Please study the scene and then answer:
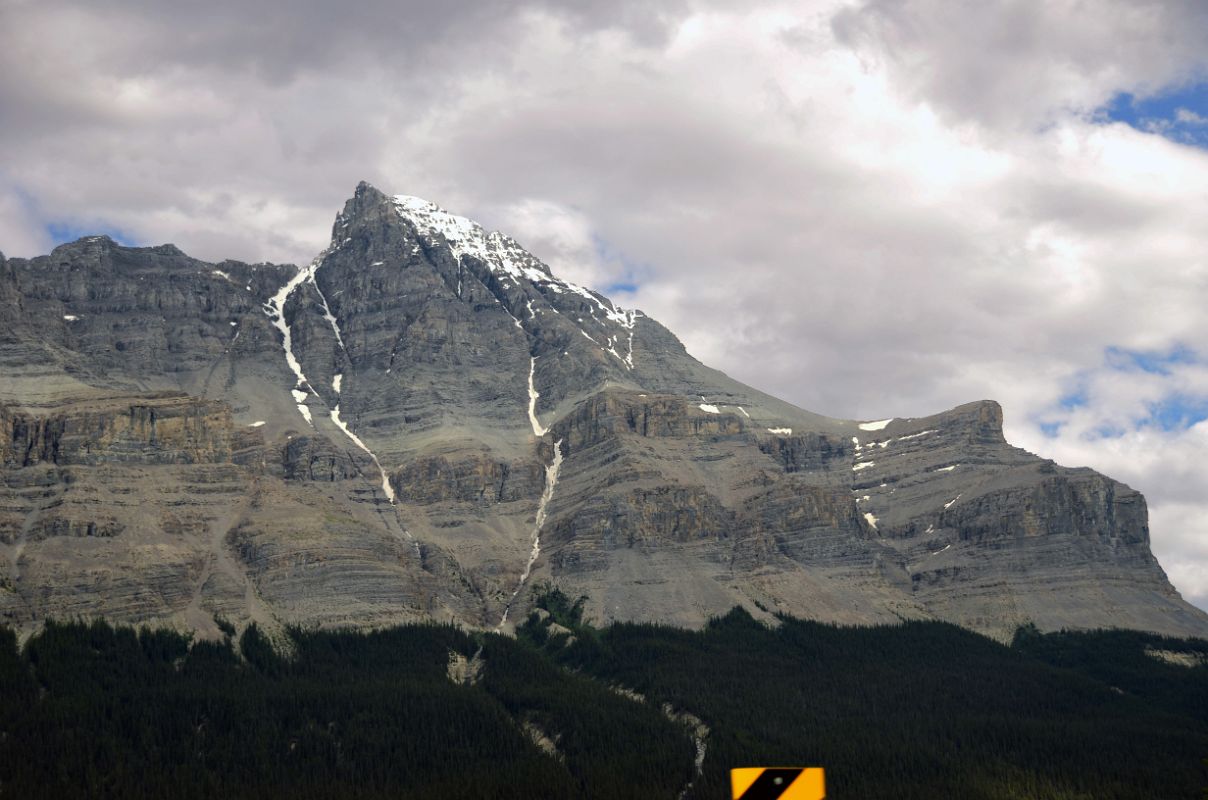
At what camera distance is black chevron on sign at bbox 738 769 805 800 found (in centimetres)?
2380

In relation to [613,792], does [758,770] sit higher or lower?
higher

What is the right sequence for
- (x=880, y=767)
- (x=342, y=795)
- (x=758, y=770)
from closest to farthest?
(x=758, y=770) → (x=342, y=795) → (x=880, y=767)

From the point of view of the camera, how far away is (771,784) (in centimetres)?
2384

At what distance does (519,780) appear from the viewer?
613ft

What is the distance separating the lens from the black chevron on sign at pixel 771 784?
2380 centimetres

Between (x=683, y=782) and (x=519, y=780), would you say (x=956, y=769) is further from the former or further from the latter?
(x=519, y=780)

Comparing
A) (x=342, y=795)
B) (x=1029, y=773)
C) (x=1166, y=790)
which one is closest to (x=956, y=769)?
(x=1029, y=773)

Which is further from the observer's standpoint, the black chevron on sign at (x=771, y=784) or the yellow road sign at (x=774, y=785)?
the black chevron on sign at (x=771, y=784)

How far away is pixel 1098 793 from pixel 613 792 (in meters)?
66.9

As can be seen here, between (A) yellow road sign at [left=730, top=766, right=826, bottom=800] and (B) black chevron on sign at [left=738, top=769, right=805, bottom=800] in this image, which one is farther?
(B) black chevron on sign at [left=738, top=769, right=805, bottom=800]

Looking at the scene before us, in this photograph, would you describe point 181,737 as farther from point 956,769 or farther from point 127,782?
point 956,769

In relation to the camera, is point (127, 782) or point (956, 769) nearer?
point (127, 782)

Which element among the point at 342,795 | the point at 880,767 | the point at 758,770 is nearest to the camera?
the point at 758,770

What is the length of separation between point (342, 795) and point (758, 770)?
A: 168250mm
